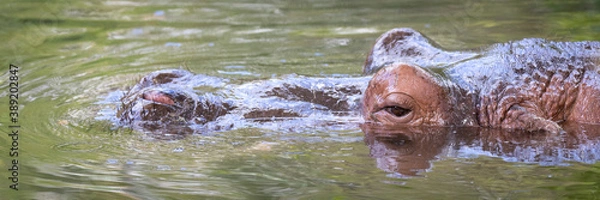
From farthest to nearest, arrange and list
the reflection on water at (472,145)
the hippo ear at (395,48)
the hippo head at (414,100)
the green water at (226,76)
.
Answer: the hippo ear at (395,48)
the hippo head at (414,100)
the reflection on water at (472,145)
the green water at (226,76)

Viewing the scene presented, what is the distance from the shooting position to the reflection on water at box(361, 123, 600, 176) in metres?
4.24

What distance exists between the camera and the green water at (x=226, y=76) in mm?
3906

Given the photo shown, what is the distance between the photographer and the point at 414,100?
4.59 m

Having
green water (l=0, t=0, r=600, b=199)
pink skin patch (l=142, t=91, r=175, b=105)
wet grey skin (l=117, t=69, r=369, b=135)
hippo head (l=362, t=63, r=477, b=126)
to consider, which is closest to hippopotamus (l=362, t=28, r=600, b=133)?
hippo head (l=362, t=63, r=477, b=126)

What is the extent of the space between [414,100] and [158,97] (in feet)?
4.54

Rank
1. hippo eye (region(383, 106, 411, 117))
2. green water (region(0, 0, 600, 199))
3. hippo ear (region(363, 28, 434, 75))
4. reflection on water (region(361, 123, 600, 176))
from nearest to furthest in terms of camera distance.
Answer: green water (region(0, 0, 600, 199)) → reflection on water (region(361, 123, 600, 176)) → hippo eye (region(383, 106, 411, 117)) → hippo ear (region(363, 28, 434, 75))

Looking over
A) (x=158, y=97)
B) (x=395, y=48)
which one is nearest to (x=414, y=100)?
(x=395, y=48)

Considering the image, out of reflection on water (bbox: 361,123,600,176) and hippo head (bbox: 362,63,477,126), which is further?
hippo head (bbox: 362,63,477,126)

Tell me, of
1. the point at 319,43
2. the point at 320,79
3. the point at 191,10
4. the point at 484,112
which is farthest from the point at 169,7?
the point at 484,112

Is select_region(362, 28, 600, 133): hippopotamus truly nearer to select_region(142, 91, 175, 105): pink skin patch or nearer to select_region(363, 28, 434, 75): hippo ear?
select_region(363, 28, 434, 75): hippo ear

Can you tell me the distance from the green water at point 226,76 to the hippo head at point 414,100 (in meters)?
0.20

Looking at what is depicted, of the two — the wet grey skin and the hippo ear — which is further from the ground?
the hippo ear

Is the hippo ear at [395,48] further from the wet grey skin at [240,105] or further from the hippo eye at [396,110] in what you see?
the hippo eye at [396,110]

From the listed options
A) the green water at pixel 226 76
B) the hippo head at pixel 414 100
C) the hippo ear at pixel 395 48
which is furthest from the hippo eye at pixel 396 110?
the hippo ear at pixel 395 48
